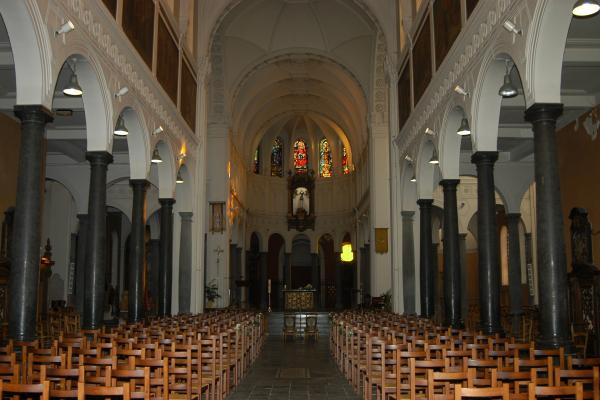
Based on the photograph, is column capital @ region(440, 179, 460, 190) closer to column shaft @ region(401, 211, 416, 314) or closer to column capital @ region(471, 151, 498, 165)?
column capital @ region(471, 151, 498, 165)

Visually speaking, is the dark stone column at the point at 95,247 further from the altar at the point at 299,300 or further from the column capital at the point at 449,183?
the altar at the point at 299,300

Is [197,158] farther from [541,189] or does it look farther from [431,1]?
[541,189]

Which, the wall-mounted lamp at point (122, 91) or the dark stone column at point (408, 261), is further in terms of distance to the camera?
the dark stone column at point (408, 261)

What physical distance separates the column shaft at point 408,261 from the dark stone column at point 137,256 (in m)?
8.42

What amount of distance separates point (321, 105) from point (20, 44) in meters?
29.4

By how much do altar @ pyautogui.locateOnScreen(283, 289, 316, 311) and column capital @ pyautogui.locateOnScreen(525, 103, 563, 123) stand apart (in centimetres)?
2096

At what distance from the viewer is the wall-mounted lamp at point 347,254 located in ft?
133

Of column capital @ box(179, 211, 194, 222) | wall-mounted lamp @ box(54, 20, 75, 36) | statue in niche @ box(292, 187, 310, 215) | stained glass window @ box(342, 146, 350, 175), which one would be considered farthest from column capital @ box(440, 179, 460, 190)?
statue in niche @ box(292, 187, 310, 215)

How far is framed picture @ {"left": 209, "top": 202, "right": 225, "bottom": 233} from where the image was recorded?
2955 centimetres

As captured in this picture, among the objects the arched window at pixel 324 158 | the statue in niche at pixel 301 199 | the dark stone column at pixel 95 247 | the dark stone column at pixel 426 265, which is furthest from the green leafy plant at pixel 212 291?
the arched window at pixel 324 158

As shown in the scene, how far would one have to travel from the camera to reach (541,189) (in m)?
9.51

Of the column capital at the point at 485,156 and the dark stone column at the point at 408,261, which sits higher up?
the column capital at the point at 485,156

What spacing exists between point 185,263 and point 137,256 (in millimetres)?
5549

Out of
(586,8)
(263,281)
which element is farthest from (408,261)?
(263,281)
